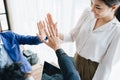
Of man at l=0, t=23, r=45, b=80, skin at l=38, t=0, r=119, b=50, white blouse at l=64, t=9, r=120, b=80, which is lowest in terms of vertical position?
man at l=0, t=23, r=45, b=80

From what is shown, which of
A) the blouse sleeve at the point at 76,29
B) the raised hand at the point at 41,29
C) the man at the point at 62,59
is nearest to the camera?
the man at the point at 62,59

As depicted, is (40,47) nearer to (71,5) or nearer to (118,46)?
(71,5)

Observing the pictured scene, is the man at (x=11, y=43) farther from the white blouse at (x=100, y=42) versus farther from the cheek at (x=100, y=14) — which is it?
the cheek at (x=100, y=14)

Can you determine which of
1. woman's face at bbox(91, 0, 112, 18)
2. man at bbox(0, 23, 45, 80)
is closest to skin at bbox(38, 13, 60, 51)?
woman's face at bbox(91, 0, 112, 18)

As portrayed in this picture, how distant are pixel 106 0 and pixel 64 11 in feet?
2.84

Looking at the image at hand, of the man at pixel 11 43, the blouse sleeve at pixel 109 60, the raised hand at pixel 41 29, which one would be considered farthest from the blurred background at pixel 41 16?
the raised hand at pixel 41 29

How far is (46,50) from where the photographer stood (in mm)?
2484

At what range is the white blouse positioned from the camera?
1.13 metres

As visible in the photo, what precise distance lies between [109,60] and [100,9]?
0.35 m

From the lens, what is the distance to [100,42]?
117cm

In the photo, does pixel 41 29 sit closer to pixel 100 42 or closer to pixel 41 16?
pixel 100 42

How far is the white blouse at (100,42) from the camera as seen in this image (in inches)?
44.6

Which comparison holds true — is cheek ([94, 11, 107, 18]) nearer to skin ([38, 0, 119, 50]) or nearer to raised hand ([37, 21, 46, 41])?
skin ([38, 0, 119, 50])

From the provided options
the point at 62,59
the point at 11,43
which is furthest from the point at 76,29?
the point at 11,43
